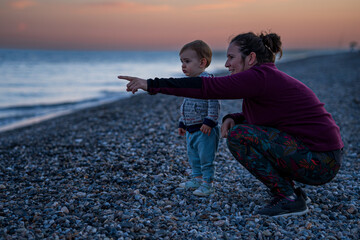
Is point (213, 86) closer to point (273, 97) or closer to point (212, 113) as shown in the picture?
point (273, 97)

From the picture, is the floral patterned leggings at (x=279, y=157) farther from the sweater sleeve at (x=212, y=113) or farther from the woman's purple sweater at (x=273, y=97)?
the sweater sleeve at (x=212, y=113)

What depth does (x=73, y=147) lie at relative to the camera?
6242mm

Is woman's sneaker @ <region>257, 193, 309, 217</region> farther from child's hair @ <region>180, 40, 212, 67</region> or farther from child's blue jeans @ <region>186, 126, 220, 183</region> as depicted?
child's hair @ <region>180, 40, 212, 67</region>

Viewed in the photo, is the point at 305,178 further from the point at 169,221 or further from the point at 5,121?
the point at 5,121

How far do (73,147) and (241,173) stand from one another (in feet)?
11.4

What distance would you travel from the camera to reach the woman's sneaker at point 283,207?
336cm

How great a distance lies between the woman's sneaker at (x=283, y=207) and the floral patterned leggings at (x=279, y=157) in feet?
0.30

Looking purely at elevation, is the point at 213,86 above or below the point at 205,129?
above

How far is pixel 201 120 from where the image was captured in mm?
3740

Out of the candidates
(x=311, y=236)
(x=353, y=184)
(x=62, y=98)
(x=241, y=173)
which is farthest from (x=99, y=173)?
(x=62, y=98)

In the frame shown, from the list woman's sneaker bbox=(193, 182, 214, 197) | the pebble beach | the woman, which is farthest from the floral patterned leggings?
woman's sneaker bbox=(193, 182, 214, 197)

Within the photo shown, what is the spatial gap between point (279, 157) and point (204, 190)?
1140 millimetres

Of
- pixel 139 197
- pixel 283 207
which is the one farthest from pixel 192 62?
pixel 283 207

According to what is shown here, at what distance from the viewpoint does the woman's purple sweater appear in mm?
2822
